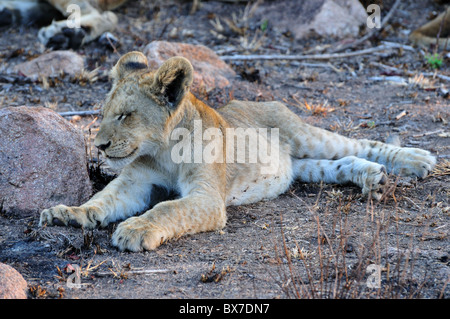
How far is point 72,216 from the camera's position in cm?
397

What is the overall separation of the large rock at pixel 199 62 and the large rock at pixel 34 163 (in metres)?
2.82

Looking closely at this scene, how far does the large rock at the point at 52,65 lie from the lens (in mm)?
7762

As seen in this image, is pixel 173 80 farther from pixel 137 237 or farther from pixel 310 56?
pixel 310 56

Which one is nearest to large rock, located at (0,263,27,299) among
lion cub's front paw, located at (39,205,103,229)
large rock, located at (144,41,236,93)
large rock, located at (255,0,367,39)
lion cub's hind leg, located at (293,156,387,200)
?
lion cub's front paw, located at (39,205,103,229)

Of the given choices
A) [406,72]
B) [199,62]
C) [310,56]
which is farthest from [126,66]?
[406,72]

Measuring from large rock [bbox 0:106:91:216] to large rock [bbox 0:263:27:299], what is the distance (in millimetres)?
1254

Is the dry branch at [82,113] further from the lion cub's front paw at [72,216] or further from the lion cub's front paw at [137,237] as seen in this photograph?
the lion cub's front paw at [137,237]

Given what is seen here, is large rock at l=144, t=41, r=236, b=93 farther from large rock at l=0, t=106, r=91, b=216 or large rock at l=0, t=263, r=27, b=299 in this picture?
large rock at l=0, t=263, r=27, b=299

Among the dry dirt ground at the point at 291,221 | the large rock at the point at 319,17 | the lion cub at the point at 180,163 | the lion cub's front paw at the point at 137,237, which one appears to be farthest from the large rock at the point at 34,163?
the large rock at the point at 319,17

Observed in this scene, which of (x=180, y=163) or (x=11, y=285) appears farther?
(x=180, y=163)

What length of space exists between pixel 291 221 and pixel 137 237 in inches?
49.5

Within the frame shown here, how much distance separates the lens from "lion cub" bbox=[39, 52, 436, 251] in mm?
3967
